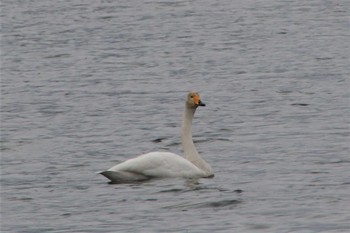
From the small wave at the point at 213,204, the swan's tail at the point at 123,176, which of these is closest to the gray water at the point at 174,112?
the small wave at the point at 213,204

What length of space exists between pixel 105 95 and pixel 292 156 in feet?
24.3

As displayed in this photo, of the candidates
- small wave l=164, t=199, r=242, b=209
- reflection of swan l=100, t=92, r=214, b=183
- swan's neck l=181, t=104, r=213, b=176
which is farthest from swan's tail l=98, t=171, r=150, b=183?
small wave l=164, t=199, r=242, b=209

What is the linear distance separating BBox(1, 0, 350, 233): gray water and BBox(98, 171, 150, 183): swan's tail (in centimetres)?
17

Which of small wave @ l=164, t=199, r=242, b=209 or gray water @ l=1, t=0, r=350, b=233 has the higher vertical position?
small wave @ l=164, t=199, r=242, b=209

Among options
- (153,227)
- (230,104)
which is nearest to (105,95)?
(230,104)

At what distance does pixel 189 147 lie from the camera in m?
18.8

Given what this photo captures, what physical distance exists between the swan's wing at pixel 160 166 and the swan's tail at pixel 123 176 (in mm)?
41

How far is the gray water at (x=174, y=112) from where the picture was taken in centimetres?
1551

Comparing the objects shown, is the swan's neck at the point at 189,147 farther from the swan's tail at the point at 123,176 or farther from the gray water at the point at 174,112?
the swan's tail at the point at 123,176

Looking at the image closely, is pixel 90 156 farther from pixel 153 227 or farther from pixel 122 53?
pixel 122 53

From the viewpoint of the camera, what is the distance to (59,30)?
37031mm

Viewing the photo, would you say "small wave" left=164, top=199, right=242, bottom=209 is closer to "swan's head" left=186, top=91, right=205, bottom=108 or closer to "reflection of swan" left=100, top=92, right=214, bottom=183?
"reflection of swan" left=100, top=92, right=214, bottom=183

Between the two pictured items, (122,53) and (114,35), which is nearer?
(122,53)

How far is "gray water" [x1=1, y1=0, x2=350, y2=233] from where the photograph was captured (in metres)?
15.5
